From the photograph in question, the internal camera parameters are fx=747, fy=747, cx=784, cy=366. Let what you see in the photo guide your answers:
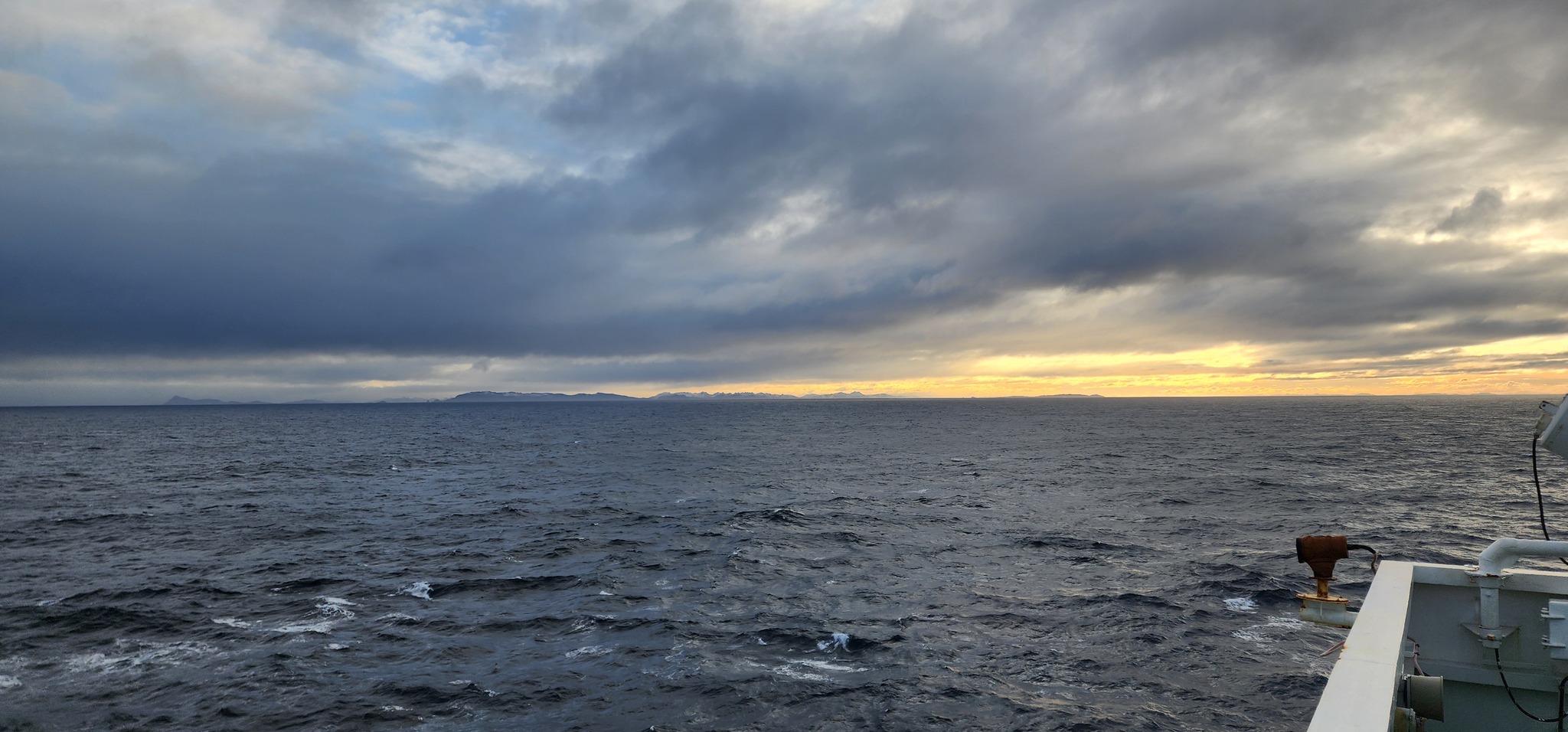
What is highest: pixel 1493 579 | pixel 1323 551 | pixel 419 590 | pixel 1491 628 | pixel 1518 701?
pixel 1323 551

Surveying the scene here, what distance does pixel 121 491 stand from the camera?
6444 centimetres

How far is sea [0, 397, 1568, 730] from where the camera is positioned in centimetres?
1933

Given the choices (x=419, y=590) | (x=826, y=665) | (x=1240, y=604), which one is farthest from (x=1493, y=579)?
(x=419, y=590)

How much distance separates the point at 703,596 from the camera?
95.5 ft

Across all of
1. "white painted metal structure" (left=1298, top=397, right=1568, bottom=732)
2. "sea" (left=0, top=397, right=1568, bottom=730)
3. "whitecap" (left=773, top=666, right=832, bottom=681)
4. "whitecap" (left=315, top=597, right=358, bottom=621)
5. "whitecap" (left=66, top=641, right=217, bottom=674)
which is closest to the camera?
"white painted metal structure" (left=1298, top=397, right=1568, bottom=732)

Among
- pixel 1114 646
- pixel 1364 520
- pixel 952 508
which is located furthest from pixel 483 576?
pixel 1364 520

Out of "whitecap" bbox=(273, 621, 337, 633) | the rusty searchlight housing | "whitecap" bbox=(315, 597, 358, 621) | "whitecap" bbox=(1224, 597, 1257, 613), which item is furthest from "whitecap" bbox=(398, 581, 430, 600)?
"whitecap" bbox=(1224, 597, 1257, 613)

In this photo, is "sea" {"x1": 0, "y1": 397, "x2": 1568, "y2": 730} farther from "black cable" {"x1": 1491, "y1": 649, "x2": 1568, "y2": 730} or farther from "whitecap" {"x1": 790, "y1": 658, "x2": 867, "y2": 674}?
"black cable" {"x1": 1491, "y1": 649, "x2": 1568, "y2": 730}

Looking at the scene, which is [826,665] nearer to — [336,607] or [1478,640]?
[1478,640]

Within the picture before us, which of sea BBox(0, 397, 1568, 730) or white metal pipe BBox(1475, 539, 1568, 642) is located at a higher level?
white metal pipe BBox(1475, 539, 1568, 642)

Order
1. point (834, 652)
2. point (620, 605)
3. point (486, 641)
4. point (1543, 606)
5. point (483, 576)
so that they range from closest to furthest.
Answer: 1. point (1543, 606)
2. point (834, 652)
3. point (486, 641)
4. point (620, 605)
5. point (483, 576)

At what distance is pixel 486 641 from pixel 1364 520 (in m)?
47.1

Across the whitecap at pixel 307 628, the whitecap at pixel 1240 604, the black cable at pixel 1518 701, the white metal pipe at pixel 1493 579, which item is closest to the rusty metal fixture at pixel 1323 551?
the white metal pipe at pixel 1493 579

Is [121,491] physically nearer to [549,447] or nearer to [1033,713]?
[549,447]
